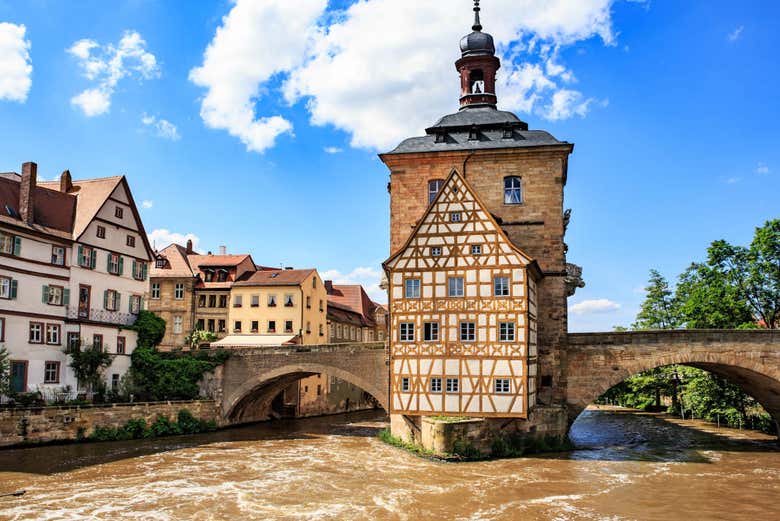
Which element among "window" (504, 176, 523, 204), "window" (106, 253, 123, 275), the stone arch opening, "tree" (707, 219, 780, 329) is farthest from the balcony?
"tree" (707, 219, 780, 329)

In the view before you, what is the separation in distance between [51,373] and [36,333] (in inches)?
74.4

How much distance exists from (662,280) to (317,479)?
111ft

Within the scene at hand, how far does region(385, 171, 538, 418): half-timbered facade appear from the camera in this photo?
79.3 feet

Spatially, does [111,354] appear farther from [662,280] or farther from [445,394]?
[662,280]

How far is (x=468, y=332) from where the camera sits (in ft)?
80.7

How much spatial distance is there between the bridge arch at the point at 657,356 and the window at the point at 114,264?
848 inches

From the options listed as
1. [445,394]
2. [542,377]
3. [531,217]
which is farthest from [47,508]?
[531,217]

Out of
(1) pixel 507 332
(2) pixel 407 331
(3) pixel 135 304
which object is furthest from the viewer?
(3) pixel 135 304

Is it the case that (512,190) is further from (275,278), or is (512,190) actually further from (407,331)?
(275,278)

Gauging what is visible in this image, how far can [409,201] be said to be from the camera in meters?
29.8

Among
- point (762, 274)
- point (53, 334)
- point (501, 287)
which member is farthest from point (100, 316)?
point (762, 274)

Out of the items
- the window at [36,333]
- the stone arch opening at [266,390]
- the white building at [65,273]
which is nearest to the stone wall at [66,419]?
the white building at [65,273]

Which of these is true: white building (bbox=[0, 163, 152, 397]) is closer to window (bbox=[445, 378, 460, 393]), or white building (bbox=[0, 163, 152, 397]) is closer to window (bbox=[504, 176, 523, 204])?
window (bbox=[445, 378, 460, 393])

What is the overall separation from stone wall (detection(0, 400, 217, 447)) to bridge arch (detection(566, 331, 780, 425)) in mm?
18315
